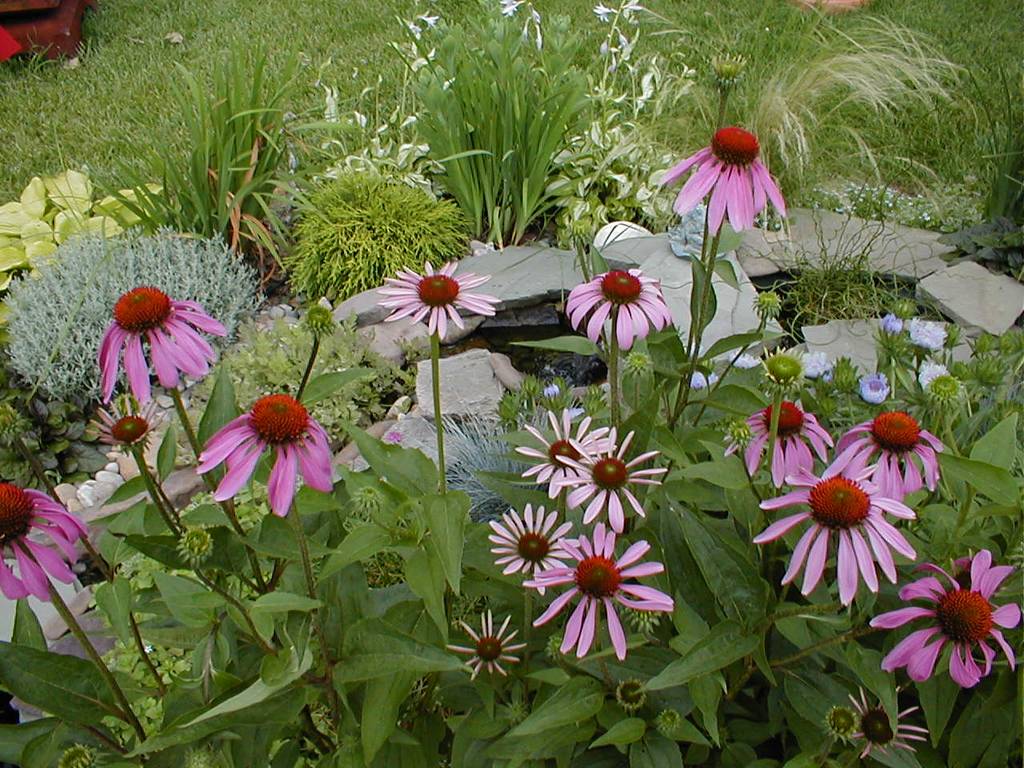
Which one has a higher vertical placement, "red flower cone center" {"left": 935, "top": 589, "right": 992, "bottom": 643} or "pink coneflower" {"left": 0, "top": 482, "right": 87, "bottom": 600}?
"pink coneflower" {"left": 0, "top": 482, "right": 87, "bottom": 600}

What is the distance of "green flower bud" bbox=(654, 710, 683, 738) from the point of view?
3.69ft

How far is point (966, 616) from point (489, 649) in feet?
1.85

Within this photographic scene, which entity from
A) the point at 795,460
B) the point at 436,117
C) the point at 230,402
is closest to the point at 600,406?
the point at 795,460

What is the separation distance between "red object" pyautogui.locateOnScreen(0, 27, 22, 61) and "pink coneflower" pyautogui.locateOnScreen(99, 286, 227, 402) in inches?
198

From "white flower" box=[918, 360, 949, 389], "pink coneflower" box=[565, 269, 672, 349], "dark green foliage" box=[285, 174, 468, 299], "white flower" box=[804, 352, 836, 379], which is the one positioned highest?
"pink coneflower" box=[565, 269, 672, 349]

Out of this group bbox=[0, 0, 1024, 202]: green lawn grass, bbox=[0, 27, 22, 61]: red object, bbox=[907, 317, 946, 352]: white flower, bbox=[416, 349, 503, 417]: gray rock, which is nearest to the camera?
bbox=[907, 317, 946, 352]: white flower

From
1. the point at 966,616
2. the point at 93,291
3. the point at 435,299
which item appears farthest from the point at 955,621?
the point at 93,291

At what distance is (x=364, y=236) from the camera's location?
10.7ft

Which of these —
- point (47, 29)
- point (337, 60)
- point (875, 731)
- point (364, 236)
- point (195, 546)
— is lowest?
point (337, 60)

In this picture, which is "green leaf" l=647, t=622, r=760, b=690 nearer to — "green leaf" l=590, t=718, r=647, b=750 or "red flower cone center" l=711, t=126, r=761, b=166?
"green leaf" l=590, t=718, r=647, b=750

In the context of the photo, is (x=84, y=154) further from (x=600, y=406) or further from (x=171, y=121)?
(x=600, y=406)

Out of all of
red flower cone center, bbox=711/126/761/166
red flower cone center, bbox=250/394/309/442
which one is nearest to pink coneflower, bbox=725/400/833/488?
red flower cone center, bbox=711/126/761/166

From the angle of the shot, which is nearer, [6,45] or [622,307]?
[622,307]

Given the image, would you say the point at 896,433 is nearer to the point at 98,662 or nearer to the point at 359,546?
the point at 359,546
